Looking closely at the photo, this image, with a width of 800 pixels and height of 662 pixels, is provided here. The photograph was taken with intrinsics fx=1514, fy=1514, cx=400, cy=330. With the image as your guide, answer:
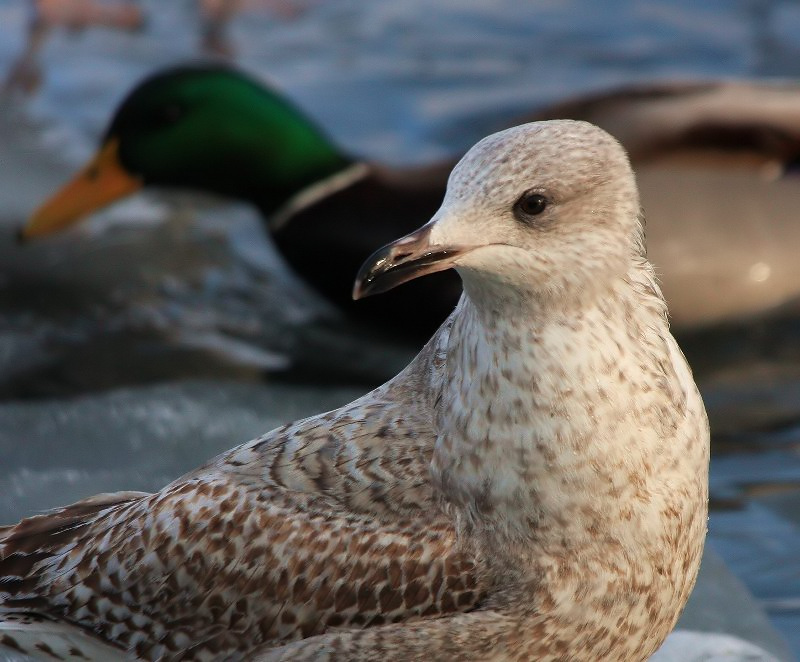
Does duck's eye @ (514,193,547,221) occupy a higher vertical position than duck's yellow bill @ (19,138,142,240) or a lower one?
lower

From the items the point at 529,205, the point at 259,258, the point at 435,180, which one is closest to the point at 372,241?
the point at 435,180

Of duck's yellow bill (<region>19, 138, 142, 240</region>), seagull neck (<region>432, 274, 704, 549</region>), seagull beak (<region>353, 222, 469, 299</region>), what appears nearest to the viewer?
seagull beak (<region>353, 222, 469, 299</region>)

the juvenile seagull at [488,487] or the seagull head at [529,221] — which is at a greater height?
the seagull head at [529,221]

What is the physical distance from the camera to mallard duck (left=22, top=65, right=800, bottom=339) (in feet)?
18.6

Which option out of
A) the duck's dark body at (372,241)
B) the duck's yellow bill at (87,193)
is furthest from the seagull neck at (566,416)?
the duck's yellow bill at (87,193)

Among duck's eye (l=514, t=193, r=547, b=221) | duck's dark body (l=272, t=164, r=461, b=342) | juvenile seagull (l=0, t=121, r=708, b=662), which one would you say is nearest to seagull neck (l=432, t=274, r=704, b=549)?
juvenile seagull (l=0, t=121, r=708, b=662)

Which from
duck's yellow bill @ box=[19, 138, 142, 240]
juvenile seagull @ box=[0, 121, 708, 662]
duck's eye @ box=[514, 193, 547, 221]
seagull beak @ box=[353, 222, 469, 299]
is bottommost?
juvenile seagull @ box=[0, 121, 708, 662]

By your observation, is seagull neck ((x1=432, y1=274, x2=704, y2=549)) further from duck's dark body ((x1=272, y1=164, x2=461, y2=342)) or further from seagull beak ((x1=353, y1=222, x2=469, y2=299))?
duck's dark body ((x1=272, y1=164, x2=461, y2=342))

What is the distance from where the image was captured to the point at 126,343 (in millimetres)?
5453

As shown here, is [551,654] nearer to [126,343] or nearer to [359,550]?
[359,550]

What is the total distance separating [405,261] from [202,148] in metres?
3.48

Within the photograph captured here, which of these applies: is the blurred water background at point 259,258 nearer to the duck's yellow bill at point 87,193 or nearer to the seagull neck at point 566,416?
the duck's yellow bill at point 87,193

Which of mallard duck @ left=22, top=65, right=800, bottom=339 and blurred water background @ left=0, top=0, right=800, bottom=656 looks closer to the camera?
blurred water background @ left=0, top=0, right=800, bottom=656

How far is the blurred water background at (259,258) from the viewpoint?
4602 millimetres
